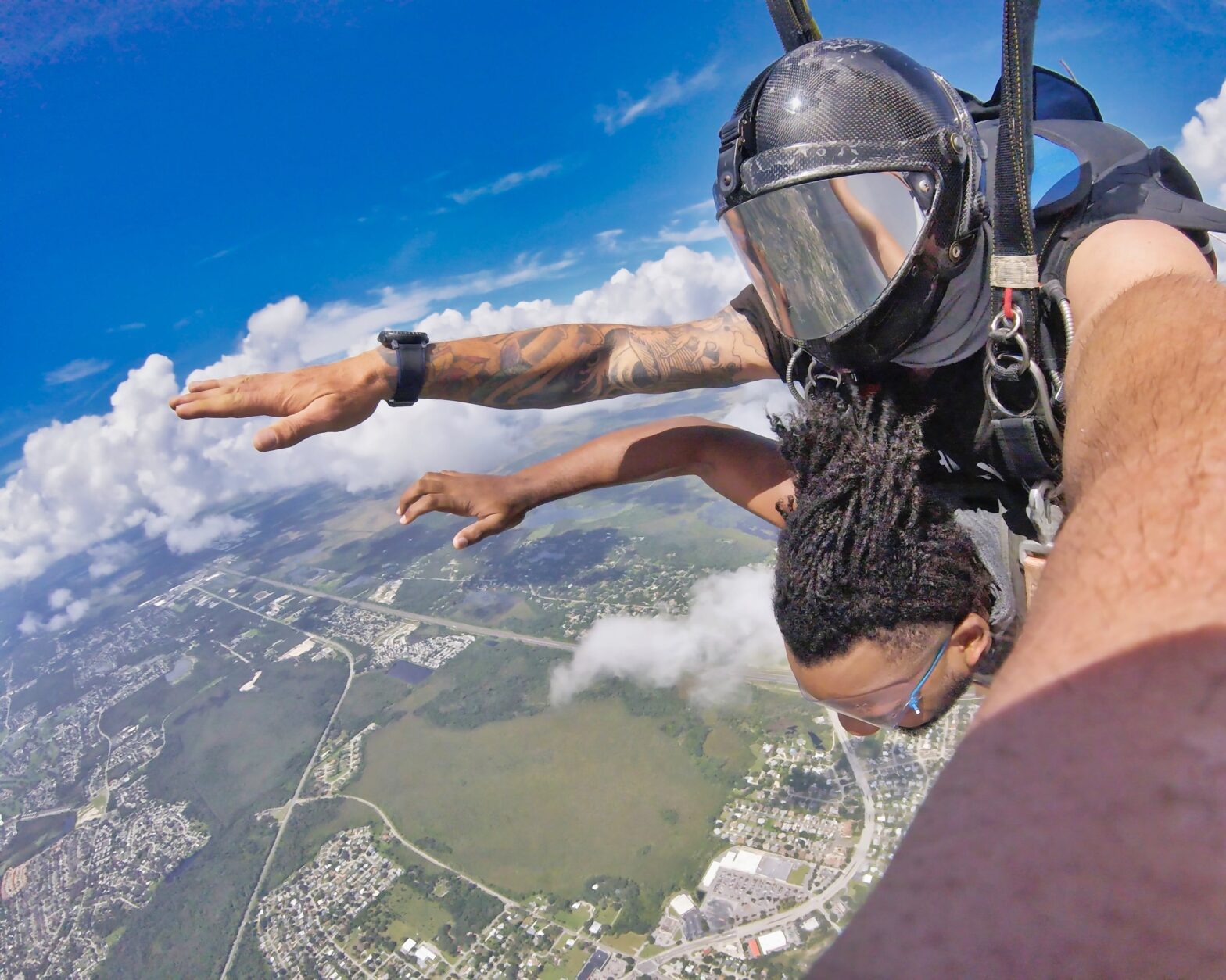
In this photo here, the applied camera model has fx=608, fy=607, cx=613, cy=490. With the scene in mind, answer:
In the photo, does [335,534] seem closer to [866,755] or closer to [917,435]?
[866,755]

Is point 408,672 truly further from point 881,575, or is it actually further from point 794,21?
point 794,21

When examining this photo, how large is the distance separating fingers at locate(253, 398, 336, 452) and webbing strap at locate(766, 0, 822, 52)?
6.07 feet

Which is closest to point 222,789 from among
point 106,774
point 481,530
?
point 106,774

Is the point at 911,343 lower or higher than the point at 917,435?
higher

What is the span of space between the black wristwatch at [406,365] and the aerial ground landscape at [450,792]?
267 inches

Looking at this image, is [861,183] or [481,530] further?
[481,530]

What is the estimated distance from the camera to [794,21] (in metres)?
1.95

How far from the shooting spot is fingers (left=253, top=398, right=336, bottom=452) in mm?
1737

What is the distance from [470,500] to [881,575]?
126cm

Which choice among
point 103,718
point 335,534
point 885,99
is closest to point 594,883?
point 885,99

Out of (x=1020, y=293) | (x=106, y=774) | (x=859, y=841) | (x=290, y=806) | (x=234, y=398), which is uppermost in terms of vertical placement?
(x=234, y=398)

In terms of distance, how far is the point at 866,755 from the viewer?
47.3ft

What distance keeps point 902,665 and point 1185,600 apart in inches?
46.0

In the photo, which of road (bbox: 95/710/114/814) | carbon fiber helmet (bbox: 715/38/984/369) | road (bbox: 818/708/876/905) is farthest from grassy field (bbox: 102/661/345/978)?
carbon fiber helmet (bbox: 715/38/984/369)
